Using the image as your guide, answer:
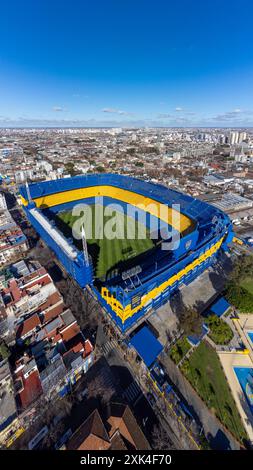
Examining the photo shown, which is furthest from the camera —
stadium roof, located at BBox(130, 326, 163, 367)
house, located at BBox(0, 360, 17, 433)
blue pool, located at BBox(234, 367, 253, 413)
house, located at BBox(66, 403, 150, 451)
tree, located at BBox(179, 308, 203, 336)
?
tree, located at BBox(179, 308, 203, 336)

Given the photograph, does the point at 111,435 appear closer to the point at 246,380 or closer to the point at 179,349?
the point at 179,349

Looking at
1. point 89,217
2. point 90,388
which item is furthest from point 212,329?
point 89,217

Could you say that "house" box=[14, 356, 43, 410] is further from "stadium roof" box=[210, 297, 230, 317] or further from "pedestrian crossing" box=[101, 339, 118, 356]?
"stadium roof" box=[210, 297, 230, 317]

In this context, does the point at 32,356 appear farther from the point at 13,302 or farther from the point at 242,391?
→ the point at 242,391

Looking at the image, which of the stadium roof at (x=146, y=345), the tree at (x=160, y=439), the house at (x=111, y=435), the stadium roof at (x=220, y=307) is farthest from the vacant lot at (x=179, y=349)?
the house at (x=111, y=435)

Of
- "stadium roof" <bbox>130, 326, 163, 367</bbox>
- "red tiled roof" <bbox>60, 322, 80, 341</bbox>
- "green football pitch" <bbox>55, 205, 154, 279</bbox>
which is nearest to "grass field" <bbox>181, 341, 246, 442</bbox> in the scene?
"stadium roof" <bbox>130, 326, 163, 367</bbox>

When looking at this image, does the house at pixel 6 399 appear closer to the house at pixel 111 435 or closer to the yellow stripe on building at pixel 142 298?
the house at pixel 111 435

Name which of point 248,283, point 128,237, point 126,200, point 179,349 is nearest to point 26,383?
point 179,349
